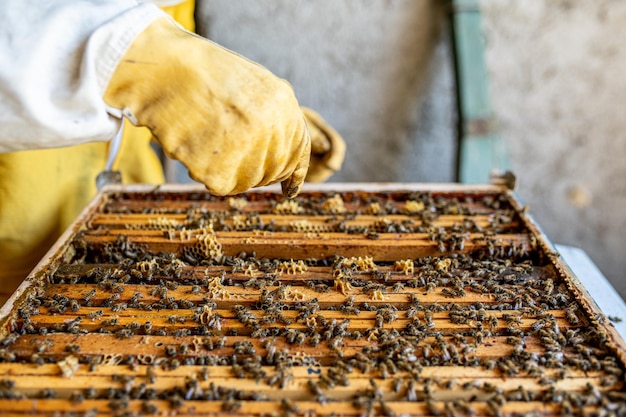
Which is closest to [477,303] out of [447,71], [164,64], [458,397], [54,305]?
[458,397]

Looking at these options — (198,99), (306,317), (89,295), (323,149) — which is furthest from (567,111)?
(89,295)

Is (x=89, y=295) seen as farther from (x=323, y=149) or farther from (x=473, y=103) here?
(x=473, y=103)

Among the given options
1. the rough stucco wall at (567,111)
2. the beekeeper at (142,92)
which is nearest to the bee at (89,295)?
the beekeeper at (142,92)

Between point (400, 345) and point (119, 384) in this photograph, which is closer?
point (119, 384)

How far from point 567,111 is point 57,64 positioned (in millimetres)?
4135

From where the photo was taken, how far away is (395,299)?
2.37 metres

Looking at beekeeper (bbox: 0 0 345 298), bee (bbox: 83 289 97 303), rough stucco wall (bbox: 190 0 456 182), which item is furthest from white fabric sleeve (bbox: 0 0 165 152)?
rough stucco wall (bbox: 190 0 456 182)

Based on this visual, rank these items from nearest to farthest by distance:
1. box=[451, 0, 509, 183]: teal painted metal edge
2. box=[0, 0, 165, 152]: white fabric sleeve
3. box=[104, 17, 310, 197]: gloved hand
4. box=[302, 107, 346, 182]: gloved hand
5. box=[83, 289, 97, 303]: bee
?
1. box=[0, 0, 165, 152]: white fabric sleeve
2. box=[104, 17, 310, 197]: gloved hand
3. box=[83, 289, 97, 303]: bee
4. box=[302, 107, 346, 182]: gloved hand
5. box=[451, 0, 509, 183]: teal painted metal edge

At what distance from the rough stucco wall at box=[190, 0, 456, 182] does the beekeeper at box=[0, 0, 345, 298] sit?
Answer: 2.55m

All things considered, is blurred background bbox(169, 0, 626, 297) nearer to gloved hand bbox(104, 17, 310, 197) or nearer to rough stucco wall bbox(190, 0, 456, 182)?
rough stucco wall bbox(190, 0, 456, 182)

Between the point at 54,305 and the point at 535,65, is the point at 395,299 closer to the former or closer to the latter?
the point at 54,305

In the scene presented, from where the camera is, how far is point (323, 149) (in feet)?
12.2

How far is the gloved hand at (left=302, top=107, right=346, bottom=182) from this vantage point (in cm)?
368

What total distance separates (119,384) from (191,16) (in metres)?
3.12
